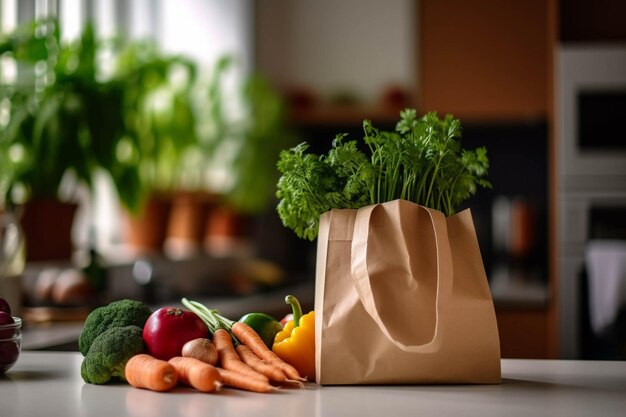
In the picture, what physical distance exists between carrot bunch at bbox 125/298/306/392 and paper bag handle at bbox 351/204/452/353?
131 millimetres

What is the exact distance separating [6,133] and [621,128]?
7.23ft

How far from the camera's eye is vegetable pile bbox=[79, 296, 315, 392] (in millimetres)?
1041

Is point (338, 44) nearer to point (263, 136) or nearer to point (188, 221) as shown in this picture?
point (263, 136)

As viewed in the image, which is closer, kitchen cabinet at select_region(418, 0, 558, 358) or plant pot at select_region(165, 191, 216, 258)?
kitchen cabinet at select_region(418, 0, 558, 358)

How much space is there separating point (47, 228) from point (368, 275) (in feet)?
6.41

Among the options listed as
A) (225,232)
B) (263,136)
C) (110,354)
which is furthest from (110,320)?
(225,232)

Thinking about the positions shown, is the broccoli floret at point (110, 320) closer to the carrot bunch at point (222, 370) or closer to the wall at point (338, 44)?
the carrot bunch at point (222, 370)

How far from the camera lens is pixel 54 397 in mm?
1042

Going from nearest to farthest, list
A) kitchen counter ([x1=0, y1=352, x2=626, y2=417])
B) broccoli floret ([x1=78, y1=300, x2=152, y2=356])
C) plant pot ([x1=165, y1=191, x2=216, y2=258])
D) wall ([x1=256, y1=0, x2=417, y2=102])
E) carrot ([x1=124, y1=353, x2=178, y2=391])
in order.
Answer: kitchen counter ([x1=0, y1=352, x2=626, y2=417]) → carrot ([x1=124, y1=353, x2=178, y2=391]) → broccoli floret ([x1=78, y1=300, x2=152, y2=356]) → plant pot ([x1=165, y1=191, x2=216, y2=258]) → wall ([x1=256, y1=0, x2=417, y2=102])

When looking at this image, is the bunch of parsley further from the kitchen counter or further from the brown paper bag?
the kitchen counter

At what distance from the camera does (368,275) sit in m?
1.02

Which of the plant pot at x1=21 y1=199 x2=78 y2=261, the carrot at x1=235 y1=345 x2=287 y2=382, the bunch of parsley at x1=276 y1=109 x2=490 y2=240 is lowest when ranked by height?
the carrot at x1=235 y1=345 x2=287 y2=382

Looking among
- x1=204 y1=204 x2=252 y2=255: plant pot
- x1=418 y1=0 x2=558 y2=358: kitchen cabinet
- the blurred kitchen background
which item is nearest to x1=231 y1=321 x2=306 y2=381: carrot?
the blurred kitchen background

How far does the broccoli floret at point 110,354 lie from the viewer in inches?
42.8
